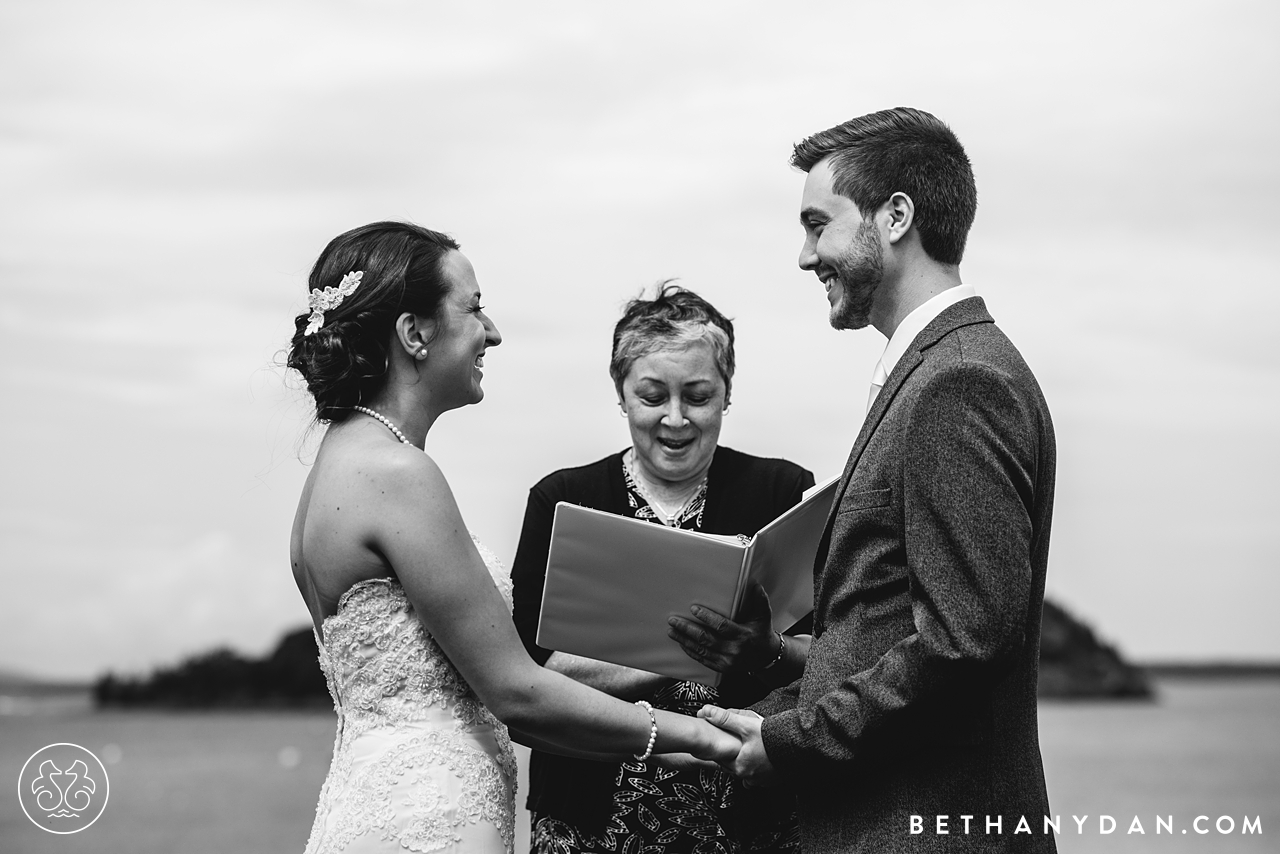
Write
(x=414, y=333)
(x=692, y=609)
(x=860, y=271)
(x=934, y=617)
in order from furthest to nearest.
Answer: (x=692, y=609), (x=414, y=333), (x=860, y=271), (x=934, y=617)

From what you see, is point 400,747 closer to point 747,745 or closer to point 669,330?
point 747,745

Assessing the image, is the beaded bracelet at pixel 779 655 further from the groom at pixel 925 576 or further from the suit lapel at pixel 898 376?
the suit lapel at pixel 898 376

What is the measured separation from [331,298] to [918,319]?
148 cm

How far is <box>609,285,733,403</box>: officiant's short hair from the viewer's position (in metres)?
4.05

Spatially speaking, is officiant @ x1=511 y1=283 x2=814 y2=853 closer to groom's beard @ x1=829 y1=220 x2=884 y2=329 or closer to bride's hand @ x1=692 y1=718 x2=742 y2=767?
bride's hand @ x1=692 y1=718 x2=742 y2=767

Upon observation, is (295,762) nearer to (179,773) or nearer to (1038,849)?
(179,773)

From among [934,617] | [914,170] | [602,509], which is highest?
[914,170]

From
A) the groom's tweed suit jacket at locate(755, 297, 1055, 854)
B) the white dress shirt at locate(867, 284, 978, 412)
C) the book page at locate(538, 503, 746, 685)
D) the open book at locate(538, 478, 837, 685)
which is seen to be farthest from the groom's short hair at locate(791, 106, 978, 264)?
the book page at locate(538, 503, 746, 685)

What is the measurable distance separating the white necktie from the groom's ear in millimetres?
1143

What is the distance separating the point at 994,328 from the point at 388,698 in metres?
1.74

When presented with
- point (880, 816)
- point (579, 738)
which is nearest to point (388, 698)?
point (579, 738)

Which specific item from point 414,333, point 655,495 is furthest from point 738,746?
point 414,333

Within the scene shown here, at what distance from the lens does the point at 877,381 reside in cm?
314

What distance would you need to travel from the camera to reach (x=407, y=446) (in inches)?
121
